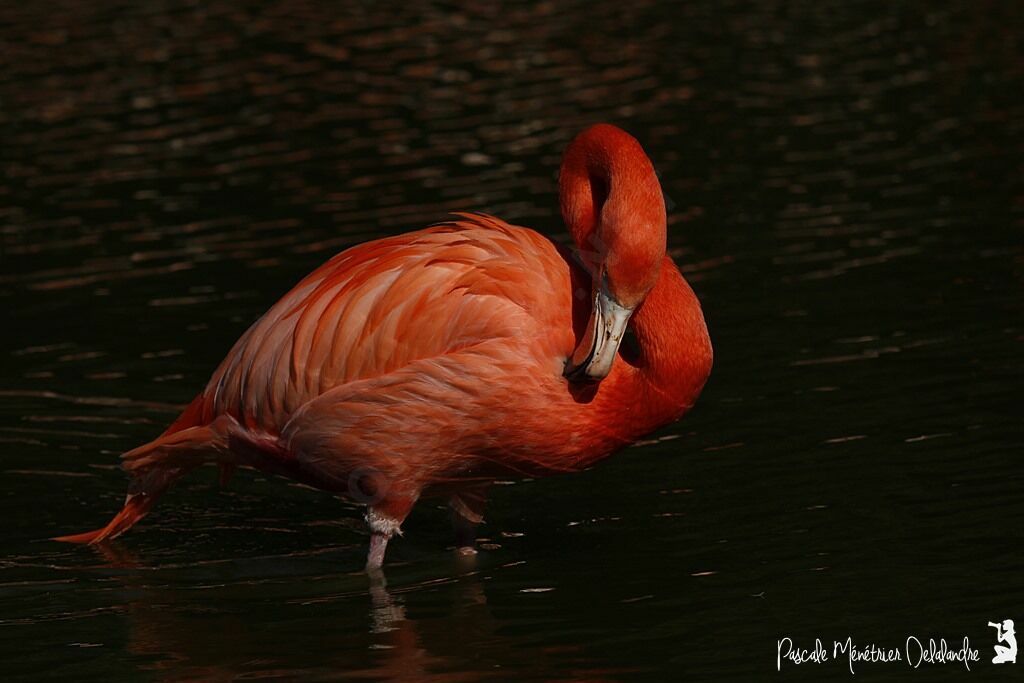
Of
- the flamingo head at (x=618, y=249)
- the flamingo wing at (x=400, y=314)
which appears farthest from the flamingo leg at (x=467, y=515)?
the flamingo head at (x=618, y=249)

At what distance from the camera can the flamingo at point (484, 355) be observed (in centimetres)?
689

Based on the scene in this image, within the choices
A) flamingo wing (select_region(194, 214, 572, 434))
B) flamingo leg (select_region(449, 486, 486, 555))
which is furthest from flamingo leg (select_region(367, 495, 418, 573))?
flamingo wing (select_region(194, 214, 572, 434))

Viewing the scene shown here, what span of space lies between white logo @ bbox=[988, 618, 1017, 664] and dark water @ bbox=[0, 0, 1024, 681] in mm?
57

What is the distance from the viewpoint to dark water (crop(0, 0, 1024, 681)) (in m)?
6.82

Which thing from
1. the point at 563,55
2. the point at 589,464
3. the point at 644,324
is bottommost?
the point at 589,464

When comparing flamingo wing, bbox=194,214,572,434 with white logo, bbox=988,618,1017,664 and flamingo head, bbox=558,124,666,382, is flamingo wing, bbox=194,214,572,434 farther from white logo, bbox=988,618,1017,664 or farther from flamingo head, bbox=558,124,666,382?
white logo, bbox=988,618,1017,664

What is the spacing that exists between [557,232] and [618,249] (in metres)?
6.53

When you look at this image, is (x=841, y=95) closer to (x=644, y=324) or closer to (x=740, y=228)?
(x=740, y=228)

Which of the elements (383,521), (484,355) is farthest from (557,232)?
(484,355)

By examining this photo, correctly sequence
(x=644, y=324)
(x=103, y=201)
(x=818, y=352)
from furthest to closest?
(x=103, y=201) → (x=818, y=352) → (x=644, y=324)

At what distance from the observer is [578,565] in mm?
7453

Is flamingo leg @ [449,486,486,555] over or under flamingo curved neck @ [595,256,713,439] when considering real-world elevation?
under

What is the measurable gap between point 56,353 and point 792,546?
18.0 feet

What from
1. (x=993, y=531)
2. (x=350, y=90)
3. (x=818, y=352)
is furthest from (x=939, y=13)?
(x=993, y=531)
